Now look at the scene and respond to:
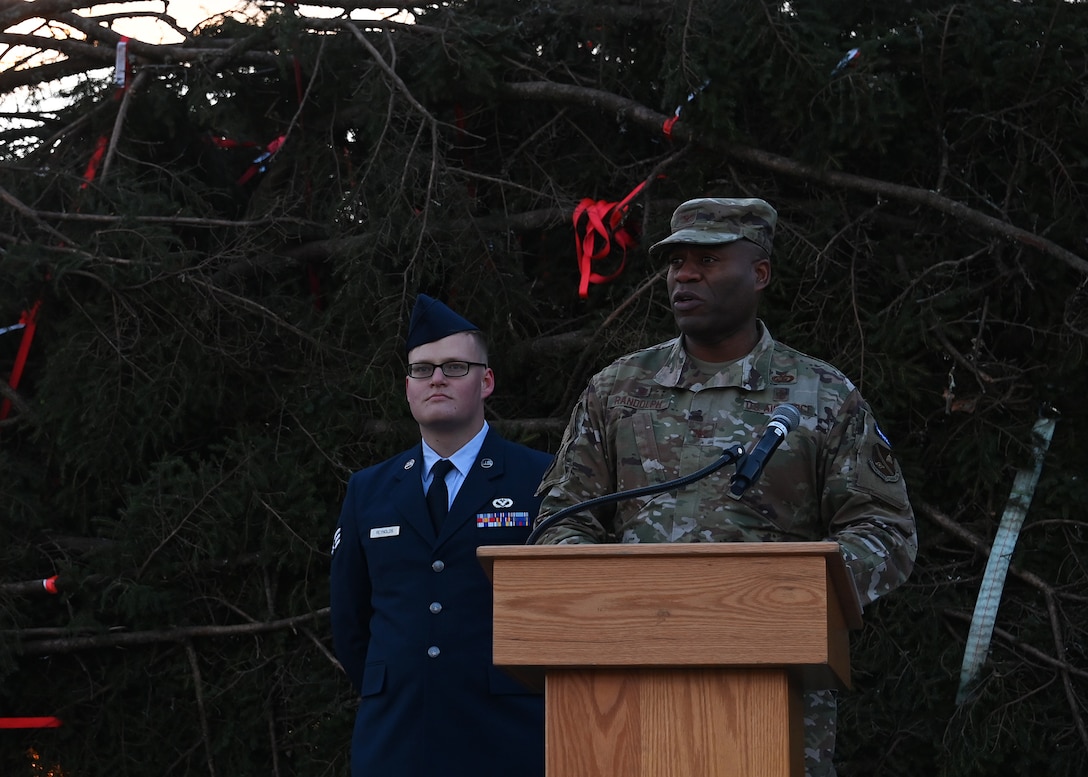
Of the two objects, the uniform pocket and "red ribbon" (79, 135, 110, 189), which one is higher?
"red ribbon" (79, 135, 110, 189)

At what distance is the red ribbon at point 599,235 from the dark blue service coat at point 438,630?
190 centimetres

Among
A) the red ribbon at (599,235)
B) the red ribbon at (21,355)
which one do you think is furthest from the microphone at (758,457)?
the red ribbon at (21,355)

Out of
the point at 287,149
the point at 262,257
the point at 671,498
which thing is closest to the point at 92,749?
the point at 262,257

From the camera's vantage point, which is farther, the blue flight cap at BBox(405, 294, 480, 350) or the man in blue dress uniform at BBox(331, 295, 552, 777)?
the blue flight cap at BBox(405, 294, 480, 350)

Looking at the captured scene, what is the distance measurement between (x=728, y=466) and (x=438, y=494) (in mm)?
1323

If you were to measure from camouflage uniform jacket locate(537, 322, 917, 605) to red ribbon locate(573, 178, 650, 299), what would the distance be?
2.77 metres

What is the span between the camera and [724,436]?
3.18 m

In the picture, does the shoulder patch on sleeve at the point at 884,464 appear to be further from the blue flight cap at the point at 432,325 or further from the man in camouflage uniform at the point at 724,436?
the blue flight cap at the point at 432,325

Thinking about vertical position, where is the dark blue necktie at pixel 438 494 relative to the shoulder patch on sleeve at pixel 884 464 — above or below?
below

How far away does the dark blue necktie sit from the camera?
13.8 ft

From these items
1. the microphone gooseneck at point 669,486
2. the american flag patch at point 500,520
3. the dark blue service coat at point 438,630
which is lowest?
the dark blue service coat at point 438,630

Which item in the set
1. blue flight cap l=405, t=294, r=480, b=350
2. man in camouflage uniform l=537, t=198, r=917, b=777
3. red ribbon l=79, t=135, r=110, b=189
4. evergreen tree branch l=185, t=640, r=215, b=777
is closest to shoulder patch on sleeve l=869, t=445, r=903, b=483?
man in camouflage uniform l=537, t=198, r=917, b=777

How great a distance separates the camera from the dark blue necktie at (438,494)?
419 centimetres

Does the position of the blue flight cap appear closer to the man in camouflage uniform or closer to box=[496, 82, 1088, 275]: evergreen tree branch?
the man in camouflage uniform
